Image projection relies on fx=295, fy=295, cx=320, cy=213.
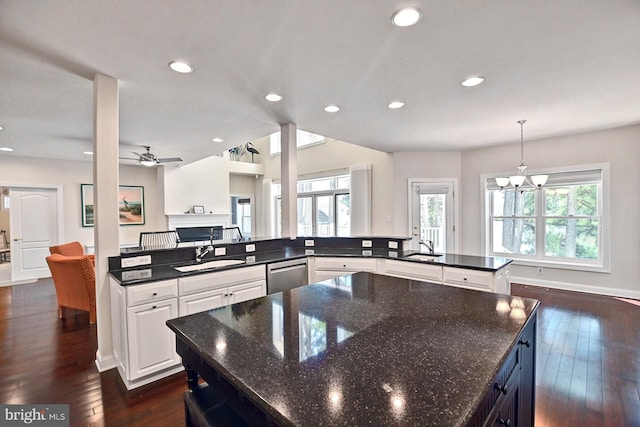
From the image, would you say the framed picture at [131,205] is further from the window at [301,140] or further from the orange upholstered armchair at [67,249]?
the window at [301,140]

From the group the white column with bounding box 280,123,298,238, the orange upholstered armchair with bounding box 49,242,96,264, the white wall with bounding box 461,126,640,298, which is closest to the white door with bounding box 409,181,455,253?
the white wall with bounding box 461,126,640,298

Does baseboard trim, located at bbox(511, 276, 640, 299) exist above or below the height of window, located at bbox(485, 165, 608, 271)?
below

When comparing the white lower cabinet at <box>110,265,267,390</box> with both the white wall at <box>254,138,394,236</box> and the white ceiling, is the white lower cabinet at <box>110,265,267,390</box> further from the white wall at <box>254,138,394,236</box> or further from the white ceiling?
the white wall at <box>254,138,394,236</box>

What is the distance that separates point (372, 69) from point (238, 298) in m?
2.38

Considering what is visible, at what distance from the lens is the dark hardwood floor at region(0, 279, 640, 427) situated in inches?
77.7

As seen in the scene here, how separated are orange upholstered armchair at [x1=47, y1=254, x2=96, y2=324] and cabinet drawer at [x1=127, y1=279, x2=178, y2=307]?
6.33 ft

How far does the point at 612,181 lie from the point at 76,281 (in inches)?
297

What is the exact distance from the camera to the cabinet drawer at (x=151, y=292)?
7.09ft

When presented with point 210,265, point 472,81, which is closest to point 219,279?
point 210,265

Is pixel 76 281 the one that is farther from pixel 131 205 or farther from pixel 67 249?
pixel 131 205

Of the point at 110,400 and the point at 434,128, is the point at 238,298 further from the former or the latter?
the point at 434,128

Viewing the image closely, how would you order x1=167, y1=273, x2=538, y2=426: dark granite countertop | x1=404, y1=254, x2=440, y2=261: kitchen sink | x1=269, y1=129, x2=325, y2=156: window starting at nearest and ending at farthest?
1. x1=167, y1=273, x2=538, y2=426: dark granite countertop
2. x1=404, y1=254, x2=440, y2=261: kitchen sink
3. x1=269, y1=129, x2=325, y2=156: window

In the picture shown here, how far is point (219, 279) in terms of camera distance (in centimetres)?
262

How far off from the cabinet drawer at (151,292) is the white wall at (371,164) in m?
4.74
